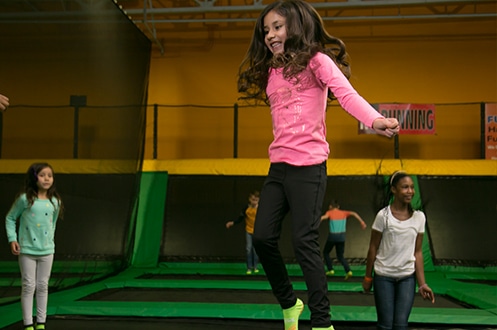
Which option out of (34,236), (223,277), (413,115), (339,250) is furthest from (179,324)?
(413,115)

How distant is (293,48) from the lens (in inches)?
74.5

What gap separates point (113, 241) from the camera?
5.52 metres

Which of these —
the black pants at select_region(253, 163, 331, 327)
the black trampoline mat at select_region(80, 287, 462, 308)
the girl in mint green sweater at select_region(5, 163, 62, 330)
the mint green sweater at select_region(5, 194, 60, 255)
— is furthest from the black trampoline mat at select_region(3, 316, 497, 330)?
the black pants at select_region(253, 163, 331, 327)

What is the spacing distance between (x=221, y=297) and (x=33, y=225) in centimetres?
187

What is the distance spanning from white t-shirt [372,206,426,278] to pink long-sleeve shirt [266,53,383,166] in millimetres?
875

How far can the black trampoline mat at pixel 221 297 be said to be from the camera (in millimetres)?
4191

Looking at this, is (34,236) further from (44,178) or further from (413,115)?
(413,115)

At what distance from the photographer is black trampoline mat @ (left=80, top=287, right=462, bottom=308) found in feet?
13.8

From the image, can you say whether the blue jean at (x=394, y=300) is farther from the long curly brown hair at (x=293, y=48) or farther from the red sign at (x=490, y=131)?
the red sign at (x=490, y=131)

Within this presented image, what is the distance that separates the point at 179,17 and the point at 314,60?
25.3 ft

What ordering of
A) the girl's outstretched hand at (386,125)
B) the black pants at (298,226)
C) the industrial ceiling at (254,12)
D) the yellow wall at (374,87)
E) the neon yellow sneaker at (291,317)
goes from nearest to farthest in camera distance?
the girl's outstretched hand at (386,125) < the black pants at (298,226) < the neon yellow sneaker at (291,317) < the industrial ceiling at (254,12) < the yellow wall at (374,87)

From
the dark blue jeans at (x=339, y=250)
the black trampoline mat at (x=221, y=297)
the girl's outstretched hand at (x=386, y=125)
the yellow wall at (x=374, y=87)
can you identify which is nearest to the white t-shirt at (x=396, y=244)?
the girl's outstretched hand at (x=386, y=125)

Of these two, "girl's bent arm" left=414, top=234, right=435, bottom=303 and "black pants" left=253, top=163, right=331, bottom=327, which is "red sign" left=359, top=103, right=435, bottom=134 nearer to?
"girl's bent arm" left=414, top=234, right=435, bottom=303

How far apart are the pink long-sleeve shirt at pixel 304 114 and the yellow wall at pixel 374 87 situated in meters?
6.63
